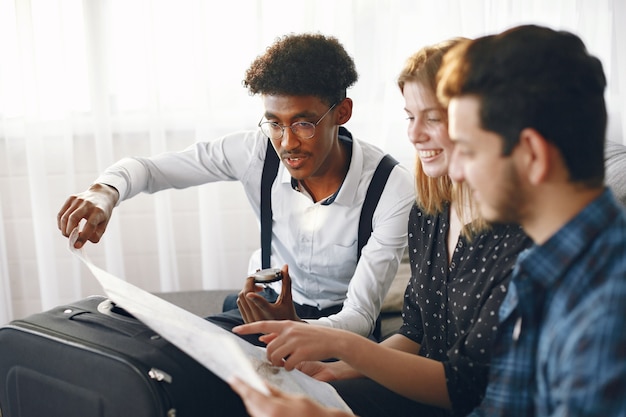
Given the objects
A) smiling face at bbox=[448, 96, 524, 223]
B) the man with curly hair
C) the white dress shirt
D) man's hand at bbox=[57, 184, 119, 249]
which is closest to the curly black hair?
the man with curly hair

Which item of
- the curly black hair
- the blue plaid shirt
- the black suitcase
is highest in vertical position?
the curly black hair

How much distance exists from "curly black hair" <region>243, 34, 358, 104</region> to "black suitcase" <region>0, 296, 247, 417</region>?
0.65 m

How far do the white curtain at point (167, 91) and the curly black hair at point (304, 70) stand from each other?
65 cm

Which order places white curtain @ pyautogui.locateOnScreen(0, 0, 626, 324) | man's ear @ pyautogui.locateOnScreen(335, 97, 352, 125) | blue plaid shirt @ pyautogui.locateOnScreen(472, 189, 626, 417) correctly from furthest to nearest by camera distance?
white curtain @ pyautogui.locateOnScreen(0, 0, 626, 324), man's ear @ pyautogui.locateOnScreen(335, 97, 352, 125), blue plaid shirt @ pyautogui.locateOnScreen(472, 189, 626, 417)

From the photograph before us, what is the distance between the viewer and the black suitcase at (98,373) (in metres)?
1.15

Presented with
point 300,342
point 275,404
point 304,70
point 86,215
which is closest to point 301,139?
point 304,70

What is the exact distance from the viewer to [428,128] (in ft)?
4.47

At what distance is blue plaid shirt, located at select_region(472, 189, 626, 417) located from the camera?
78cm

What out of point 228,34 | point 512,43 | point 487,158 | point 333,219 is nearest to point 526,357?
point 487,158

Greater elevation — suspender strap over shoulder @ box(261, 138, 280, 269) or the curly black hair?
the curly black hair

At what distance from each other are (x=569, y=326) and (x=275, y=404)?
0.37 m

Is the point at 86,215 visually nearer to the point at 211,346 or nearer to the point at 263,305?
the point at 263,305

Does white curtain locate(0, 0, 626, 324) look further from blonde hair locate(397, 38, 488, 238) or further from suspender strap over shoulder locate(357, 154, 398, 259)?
blonde hair locate(397, 38, 488, 238)

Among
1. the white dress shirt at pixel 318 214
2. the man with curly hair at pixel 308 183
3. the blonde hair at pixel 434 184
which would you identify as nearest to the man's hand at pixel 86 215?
the man with curly hair at pixel 308 183
